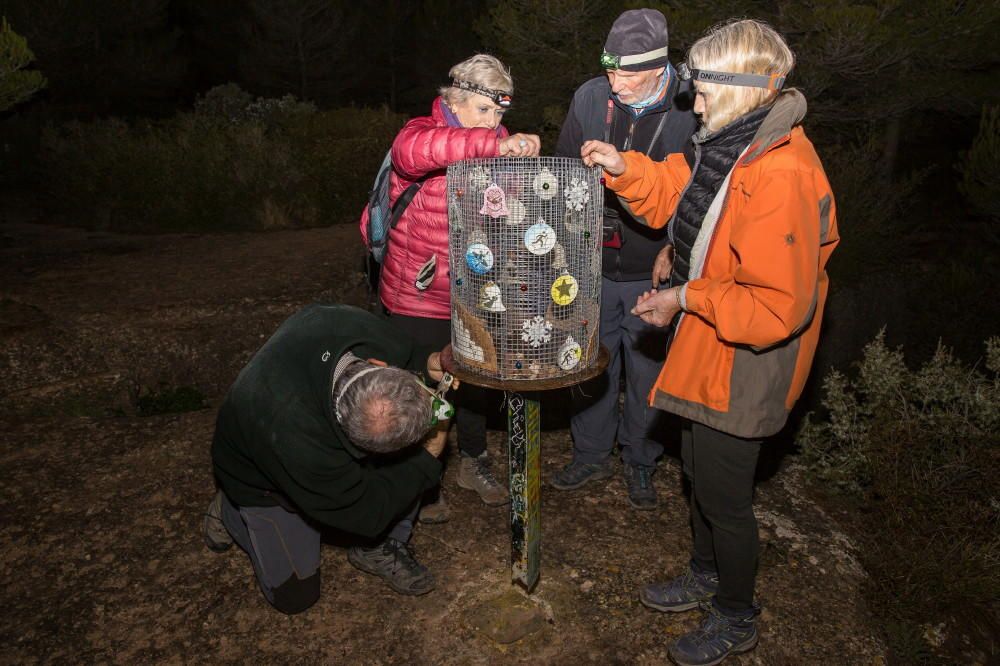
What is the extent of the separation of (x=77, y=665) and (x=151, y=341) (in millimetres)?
2916

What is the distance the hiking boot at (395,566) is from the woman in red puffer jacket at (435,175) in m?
0.39

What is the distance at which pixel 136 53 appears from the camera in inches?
622

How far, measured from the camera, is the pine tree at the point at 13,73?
5980 mm

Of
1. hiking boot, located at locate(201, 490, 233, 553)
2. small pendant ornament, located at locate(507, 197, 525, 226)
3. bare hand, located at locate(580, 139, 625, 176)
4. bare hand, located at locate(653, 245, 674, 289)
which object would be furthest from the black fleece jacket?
hiking boot, located at locate(201, 490, 233, 553)

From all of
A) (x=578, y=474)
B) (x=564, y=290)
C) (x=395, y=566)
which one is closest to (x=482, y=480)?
(x=578, y=474)

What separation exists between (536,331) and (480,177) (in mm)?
551

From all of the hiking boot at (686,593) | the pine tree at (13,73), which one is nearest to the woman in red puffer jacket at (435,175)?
the hiking boot at (686,593)

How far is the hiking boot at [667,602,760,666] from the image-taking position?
8.75ft

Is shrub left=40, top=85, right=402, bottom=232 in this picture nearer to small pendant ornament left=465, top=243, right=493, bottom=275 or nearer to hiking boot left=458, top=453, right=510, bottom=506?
hiking boot left=458, top=453, right=510, bottom=506

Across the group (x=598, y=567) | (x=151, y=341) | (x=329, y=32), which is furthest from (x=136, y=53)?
(x=598, y=567)

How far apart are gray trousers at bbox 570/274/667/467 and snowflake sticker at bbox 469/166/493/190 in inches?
46.9

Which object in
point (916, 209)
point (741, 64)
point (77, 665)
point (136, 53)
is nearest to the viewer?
point (741, 64)

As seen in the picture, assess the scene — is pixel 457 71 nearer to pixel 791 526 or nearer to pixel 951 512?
pixel 791 526

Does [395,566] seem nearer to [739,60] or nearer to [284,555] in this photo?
A: [284,555]
